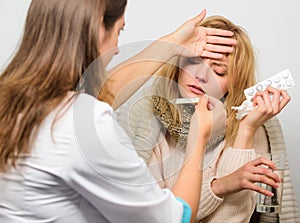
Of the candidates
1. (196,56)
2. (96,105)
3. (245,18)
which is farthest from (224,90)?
(96,105)

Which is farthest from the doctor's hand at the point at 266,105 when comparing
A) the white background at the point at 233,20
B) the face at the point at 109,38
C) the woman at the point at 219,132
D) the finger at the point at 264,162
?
the face at the point at 109,38

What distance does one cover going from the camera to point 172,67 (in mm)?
1440

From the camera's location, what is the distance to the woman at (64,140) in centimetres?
77

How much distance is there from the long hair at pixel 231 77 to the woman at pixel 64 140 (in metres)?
0.57

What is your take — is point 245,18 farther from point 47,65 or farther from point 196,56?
point 47,65

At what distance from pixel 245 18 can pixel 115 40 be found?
800mm

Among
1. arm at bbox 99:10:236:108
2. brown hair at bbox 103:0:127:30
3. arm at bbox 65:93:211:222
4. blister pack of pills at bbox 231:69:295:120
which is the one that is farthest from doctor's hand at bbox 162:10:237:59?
arm at bbox 65:93:211:222

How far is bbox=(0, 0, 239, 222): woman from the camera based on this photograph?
0.77 m

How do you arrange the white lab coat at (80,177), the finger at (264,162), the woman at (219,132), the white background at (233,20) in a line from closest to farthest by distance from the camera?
the white lab coat at (80,177), the finger at (264,162), the woman at (219,132), the white background at (233,20)

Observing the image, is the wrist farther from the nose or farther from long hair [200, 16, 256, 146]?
the nose

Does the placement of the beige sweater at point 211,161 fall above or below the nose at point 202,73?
below

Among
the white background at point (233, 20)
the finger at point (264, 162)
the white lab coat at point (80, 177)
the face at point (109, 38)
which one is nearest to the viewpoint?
the white lab coat at point (80, 177)

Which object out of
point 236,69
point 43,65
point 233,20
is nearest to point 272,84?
point 236,69

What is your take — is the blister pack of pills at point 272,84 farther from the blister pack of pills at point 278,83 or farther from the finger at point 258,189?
the finger at point 258,189
